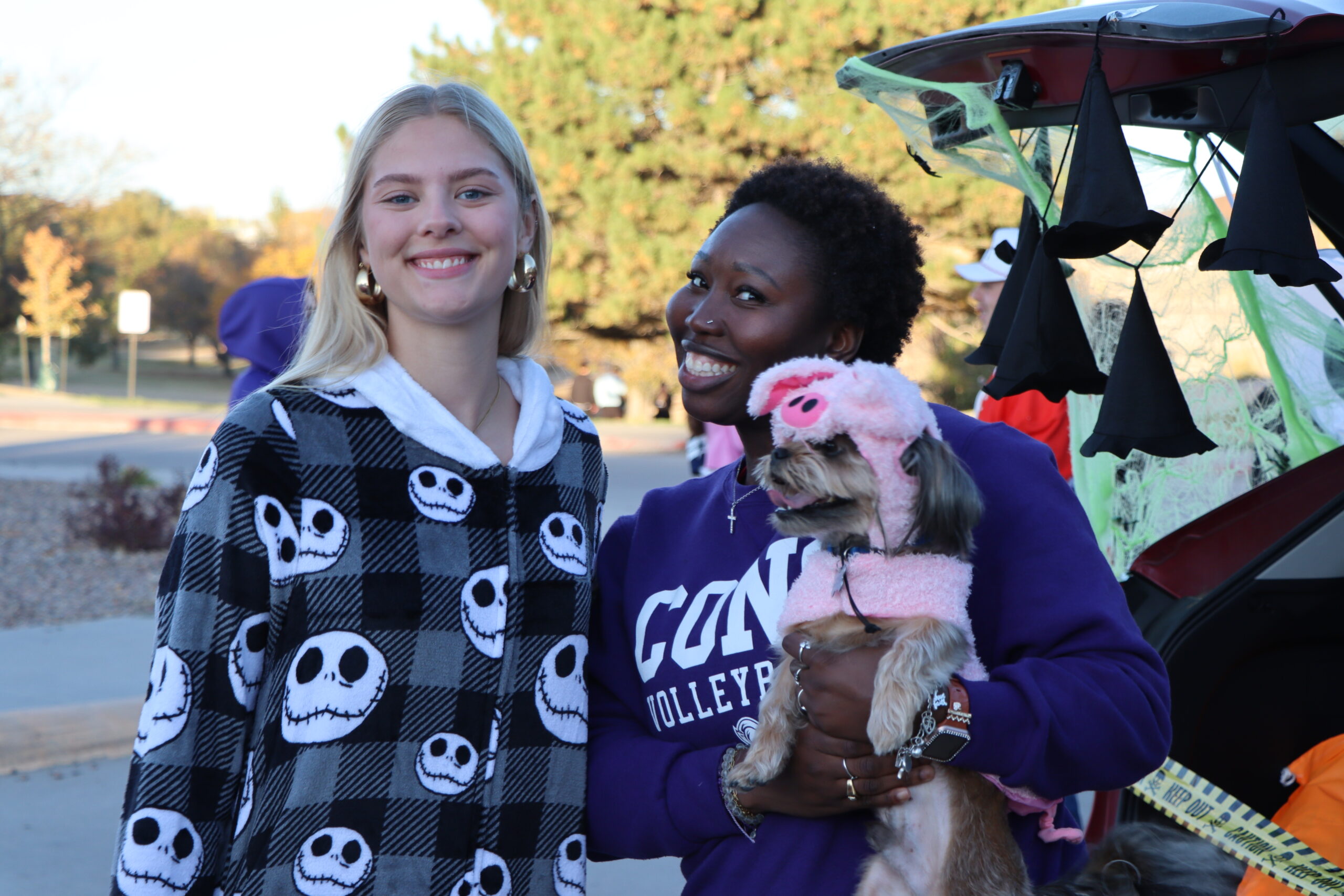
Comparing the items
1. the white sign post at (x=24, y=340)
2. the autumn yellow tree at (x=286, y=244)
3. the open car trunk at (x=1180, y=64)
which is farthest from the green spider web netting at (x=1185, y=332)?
the white sign post at (x=24, y=340)

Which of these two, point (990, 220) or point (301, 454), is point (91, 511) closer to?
point (301, 454)

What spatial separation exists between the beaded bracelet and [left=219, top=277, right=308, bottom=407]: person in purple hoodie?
3.48 metres

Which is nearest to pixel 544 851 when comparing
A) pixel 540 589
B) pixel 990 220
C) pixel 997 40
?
pixel 540 589

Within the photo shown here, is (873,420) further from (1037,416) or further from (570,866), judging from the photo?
(1037,416)

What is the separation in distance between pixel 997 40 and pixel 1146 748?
171 centimetres

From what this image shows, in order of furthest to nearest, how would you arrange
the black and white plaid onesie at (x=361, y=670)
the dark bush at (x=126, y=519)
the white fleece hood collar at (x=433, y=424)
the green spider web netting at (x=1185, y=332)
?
the dark bush at (x=126, y=519) < the green spider web netting at (x=1185, y=332) < the white fleece hood collar at (x=433, y=424) < the black and white plaid onesie at (x=361, y=670)

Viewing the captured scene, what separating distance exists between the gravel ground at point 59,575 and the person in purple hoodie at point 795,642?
6.42 meters

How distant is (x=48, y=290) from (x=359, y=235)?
43866 mm

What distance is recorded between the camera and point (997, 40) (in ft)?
8.77

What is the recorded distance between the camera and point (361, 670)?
186 cm

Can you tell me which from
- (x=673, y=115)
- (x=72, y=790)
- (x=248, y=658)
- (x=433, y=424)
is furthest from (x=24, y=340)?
(x=248, y=658)

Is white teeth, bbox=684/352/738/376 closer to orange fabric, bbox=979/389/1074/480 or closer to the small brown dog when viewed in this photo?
the small brown dog

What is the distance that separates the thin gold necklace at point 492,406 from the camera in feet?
7.18

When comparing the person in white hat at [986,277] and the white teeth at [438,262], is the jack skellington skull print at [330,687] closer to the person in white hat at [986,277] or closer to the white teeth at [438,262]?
the white teeth at [438,262]
